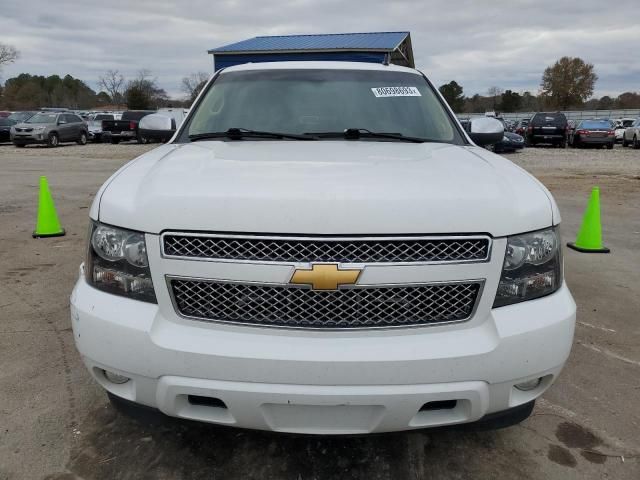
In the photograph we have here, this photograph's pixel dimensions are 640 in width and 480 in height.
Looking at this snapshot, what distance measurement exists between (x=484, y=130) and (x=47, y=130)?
972 inches

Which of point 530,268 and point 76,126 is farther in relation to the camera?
point 76,126

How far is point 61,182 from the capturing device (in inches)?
463

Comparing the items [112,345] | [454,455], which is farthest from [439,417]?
[112,345]

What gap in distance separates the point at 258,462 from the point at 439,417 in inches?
35.1

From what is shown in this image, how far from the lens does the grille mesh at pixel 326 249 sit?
1825 millimetres

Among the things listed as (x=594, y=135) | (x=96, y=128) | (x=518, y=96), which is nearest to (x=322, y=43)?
(x=594, y=135)

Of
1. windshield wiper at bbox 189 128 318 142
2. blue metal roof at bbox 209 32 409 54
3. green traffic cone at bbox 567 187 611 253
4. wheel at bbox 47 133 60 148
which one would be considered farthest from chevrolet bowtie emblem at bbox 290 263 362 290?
wheel at bbox 47 133 60 148

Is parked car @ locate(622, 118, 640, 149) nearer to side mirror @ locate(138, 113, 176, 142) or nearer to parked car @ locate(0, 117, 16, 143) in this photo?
side mirror @ locate(138, 113, 176, 142)

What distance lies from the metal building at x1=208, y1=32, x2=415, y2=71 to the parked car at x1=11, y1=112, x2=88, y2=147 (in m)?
15.2

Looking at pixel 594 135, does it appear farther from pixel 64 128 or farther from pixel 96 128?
pixel 96 128

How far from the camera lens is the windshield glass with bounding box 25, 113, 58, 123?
2418 centimetres

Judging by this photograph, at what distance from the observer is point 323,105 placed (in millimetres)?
3318

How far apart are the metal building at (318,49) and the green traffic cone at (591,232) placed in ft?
18.4

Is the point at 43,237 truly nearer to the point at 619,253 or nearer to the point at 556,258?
the point at 556,258
